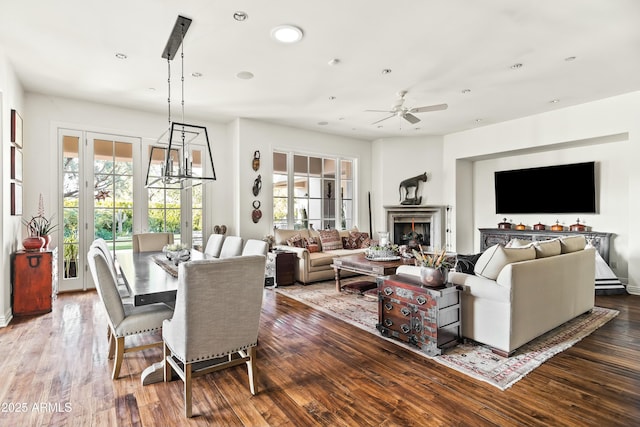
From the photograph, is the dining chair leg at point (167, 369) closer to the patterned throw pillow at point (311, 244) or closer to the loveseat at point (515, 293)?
the loveseat at point (515, 293)

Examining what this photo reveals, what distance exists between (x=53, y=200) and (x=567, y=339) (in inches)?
261

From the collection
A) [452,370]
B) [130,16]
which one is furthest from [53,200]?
[452,370]

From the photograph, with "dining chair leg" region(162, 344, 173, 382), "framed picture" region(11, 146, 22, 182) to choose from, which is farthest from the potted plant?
"framed picture" region(11, 146, 22, 182)

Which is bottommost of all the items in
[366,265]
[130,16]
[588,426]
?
[588,426]

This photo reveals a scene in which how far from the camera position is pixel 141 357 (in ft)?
9.34

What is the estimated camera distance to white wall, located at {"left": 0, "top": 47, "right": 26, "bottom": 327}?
3.56 m

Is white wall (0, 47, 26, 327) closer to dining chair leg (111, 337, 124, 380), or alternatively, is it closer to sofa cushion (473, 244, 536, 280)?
dining chair leg (111, 337, 124, 380)

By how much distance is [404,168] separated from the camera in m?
7.54

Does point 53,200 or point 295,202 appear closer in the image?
point 53,200

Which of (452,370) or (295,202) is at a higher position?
(295,202)

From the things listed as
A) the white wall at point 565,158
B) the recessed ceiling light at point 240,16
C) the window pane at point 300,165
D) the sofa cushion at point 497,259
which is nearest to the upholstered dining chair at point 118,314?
the recessed ceiling light at point 240,16

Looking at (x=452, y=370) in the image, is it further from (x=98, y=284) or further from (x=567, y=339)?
(x=98, y=284)

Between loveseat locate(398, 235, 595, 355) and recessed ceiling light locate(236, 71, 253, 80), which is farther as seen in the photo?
recessed ceiling light locate(236, 71, 253, 80)

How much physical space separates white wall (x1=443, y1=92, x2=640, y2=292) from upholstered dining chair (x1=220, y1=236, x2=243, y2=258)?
508 centimetres
